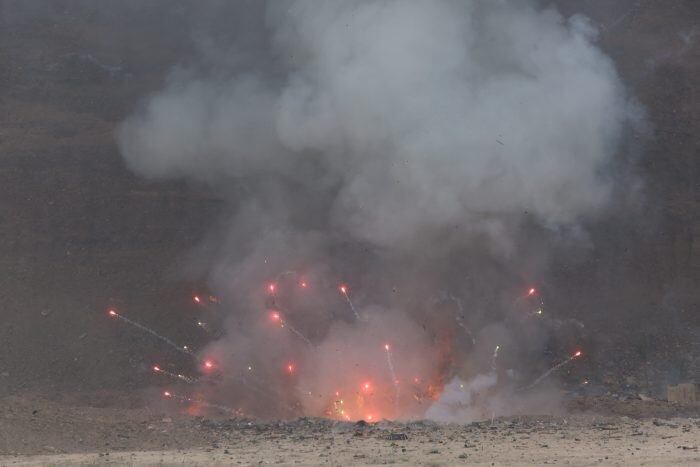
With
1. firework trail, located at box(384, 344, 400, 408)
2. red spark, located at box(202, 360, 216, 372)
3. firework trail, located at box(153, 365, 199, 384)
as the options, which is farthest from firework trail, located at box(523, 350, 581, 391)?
firework trail, located at box(153, 365, 199, 384)

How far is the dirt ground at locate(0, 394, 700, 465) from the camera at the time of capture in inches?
393

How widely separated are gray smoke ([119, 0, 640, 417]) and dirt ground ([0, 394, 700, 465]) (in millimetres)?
2376

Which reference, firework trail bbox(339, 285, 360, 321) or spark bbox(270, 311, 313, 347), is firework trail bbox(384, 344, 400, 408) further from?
spark bbox(270, 311, 313, 347)

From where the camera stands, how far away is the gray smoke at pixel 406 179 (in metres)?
15.2

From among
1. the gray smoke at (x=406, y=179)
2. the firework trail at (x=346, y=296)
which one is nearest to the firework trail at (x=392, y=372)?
the gray smoke at (x=406, y=179)

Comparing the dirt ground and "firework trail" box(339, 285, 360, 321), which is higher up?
"firework trail" box(339, 285, 360, 321)

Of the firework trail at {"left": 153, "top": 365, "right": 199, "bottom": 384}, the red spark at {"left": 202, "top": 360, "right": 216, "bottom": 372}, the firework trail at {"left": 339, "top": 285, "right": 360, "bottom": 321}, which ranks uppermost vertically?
the firework trail at {"left": 339, "top": 285, "right": 360, "bottom": 321}

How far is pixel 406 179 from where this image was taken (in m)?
16.0

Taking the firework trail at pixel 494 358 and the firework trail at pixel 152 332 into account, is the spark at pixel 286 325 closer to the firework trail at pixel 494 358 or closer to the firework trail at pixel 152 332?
the firework trail at pixel 152 332

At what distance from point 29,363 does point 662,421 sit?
35.1ft

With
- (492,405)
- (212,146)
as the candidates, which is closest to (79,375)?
(212,146)

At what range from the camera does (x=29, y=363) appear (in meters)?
14.4

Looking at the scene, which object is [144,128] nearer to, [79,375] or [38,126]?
[38,126]

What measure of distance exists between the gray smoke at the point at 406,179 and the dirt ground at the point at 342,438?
2.38 metres
